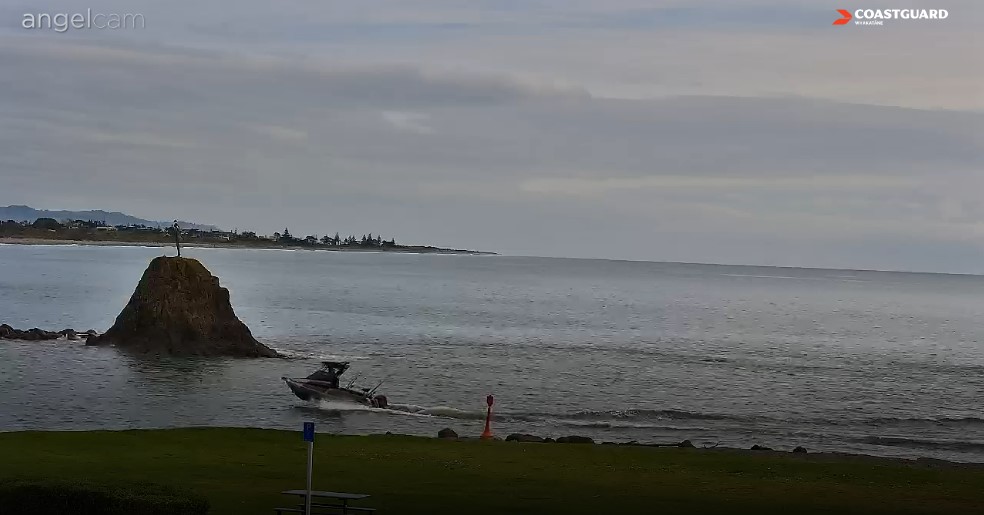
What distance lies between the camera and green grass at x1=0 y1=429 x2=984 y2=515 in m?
20.9

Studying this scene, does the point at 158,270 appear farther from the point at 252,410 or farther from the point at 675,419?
the point at 675,419

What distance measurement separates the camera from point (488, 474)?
24656 mm

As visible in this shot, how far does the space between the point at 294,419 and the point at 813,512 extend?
83.5 feet

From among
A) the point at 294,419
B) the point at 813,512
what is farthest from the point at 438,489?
the point at 294,419

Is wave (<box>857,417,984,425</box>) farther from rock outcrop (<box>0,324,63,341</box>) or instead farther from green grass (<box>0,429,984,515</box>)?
rock outcrop (<box>0,324,63,341</box>)

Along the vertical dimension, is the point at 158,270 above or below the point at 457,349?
above

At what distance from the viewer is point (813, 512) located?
68.3ft

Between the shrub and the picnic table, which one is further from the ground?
the shrub

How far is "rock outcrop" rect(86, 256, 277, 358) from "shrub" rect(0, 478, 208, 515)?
47.1m

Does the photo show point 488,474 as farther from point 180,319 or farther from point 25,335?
point 25,335

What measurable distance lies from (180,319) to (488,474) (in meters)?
43.4

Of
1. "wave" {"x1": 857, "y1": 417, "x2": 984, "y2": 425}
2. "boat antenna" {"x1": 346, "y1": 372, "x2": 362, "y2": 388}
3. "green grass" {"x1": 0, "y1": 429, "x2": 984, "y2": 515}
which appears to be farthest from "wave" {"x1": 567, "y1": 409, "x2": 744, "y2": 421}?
"green grass" {"x1": 0, "y1": 429, "x2": 984, "y2": 515}

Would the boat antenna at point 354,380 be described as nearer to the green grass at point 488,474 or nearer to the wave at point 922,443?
the green grass at point 488,474

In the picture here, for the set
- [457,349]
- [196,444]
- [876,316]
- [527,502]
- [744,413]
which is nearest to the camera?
[527,502]
